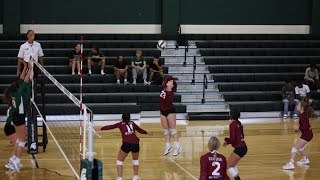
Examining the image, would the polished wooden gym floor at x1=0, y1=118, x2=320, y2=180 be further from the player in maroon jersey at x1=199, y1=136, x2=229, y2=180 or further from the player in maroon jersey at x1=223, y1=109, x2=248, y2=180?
the player in maroon jersey at x1=199, y1=136, x2=229, y2=180

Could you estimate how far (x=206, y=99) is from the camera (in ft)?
72.4

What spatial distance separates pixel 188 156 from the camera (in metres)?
13.4

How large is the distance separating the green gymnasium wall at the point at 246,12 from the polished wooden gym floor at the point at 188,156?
9.77 metres

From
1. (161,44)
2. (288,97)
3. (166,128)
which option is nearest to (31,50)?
(166,128)

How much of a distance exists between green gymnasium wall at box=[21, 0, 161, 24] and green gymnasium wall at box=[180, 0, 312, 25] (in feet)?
5.94

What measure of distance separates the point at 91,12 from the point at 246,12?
7824mm

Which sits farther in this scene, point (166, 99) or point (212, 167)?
point (166, 99)

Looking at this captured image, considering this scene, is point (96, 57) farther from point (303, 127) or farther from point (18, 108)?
point (303, 127)

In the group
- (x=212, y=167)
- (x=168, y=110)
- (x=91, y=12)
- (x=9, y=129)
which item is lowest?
(x=9, y=129)

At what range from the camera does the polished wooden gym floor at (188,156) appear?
1134cm

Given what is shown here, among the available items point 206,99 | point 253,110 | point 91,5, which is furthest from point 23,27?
point 253,110

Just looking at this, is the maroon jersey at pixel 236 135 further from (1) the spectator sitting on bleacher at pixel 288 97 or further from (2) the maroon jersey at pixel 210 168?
(1) the spectator sitting on bleacher at pixel 288 97

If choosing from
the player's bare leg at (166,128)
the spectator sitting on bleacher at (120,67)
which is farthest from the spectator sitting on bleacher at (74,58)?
the player's bare leg at (166,128)

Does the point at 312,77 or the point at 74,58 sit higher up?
the point at 74,58
